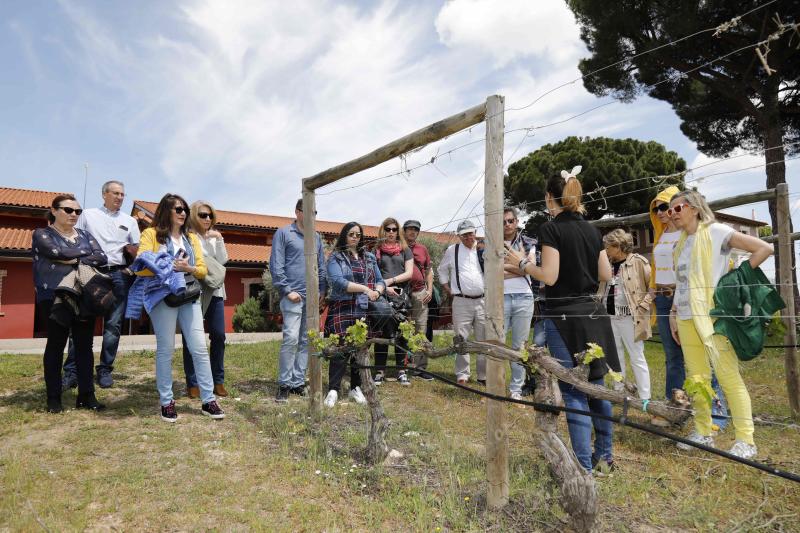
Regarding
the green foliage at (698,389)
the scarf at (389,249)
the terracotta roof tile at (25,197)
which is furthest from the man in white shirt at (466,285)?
the terracotta roof tile at (25,197)

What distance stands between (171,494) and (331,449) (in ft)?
3.62

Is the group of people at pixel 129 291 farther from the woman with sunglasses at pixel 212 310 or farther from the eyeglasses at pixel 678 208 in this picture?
the eyeglasses at pixel 678 208

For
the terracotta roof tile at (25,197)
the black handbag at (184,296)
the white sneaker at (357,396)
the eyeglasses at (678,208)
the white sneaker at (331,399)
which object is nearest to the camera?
the eyeglasses at (678,208)

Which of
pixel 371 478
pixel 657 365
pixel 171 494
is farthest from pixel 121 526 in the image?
pixel 657 365

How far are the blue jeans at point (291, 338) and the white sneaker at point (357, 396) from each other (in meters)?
0.59

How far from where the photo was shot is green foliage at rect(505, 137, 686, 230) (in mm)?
22594

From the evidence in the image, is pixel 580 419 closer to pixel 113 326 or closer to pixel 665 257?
pixel 665 257

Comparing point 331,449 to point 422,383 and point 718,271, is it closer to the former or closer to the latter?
point 422,383

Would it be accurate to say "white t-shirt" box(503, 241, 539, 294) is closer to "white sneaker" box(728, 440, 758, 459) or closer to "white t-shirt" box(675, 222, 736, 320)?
"white t-shirt" box(675, 222, 736, 320)

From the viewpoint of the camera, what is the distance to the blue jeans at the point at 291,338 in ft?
16.1

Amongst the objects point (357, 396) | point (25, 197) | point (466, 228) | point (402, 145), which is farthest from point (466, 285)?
point (25, 197)

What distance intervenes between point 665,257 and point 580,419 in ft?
6.91

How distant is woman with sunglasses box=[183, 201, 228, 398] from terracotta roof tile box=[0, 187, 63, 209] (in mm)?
16578

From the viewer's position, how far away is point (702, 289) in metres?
3.27
